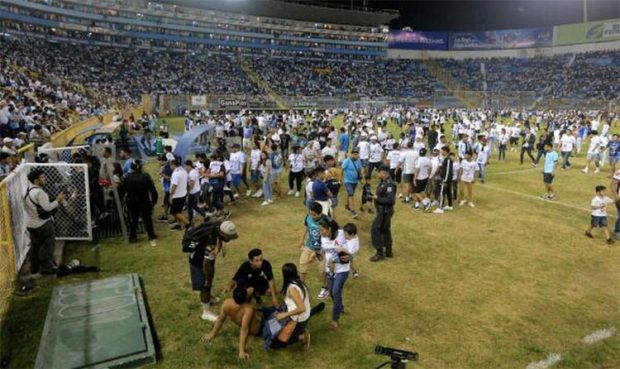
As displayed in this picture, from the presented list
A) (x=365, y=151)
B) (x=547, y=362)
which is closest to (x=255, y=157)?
(x=365, y=151)

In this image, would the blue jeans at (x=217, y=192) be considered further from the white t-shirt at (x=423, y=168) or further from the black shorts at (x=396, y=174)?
the black shorts at (x=396, y=174)

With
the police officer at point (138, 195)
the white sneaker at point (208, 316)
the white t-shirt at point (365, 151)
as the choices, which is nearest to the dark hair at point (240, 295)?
the white sneaker at point (208, 316)

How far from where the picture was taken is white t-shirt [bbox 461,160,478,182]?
13.1 m

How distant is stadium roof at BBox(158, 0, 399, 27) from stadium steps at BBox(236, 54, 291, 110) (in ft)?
25.9

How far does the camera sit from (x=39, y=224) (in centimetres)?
780

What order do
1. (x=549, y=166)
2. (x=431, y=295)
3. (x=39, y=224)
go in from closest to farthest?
(x=431, y=295), (x=39, y=224), (x=549, y=166)

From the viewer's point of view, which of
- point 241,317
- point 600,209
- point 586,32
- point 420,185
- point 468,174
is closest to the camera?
point 241,317

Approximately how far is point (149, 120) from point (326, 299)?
25.2 m

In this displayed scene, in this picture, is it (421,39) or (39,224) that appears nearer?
(39,224)

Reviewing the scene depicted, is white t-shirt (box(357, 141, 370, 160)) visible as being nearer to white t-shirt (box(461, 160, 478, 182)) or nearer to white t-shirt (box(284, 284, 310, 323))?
white t-shirt (box(461, 160, 478, 182))

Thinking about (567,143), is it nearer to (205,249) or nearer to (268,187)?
(268,187)

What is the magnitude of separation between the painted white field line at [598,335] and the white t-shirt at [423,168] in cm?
653

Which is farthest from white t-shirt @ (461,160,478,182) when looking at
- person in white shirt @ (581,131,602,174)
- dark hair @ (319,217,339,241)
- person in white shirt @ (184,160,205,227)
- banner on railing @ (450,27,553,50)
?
banner on railing @ (450,27,553,50)

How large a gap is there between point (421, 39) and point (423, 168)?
77.8 meters
